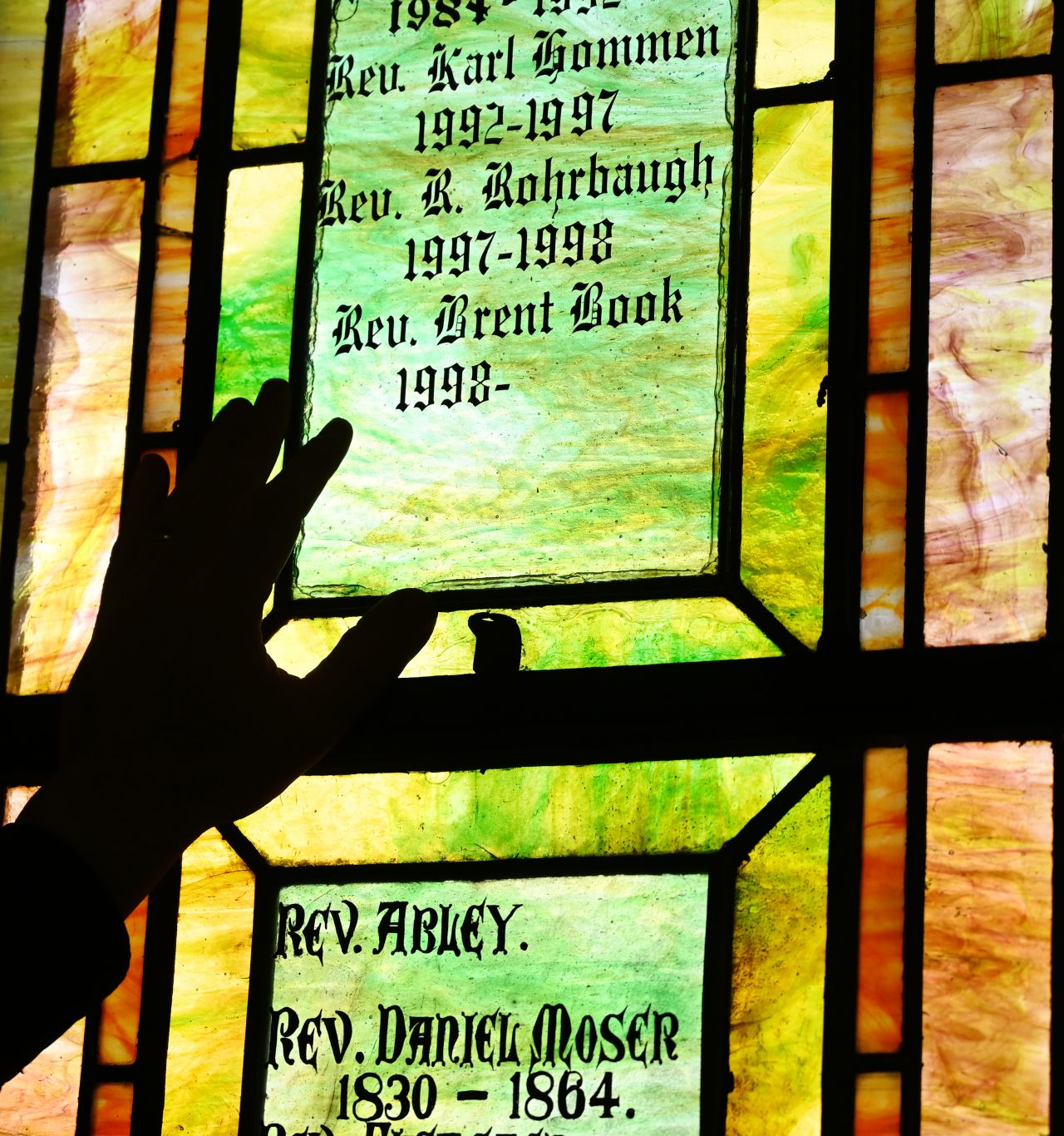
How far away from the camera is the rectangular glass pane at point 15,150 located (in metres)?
4.20

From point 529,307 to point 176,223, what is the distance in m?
0.65

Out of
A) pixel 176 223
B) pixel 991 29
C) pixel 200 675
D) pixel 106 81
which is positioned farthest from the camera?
pixel 106 81

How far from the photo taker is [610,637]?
364 cm

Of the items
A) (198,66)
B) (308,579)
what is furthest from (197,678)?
(198,66)

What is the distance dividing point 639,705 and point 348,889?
0.47 m

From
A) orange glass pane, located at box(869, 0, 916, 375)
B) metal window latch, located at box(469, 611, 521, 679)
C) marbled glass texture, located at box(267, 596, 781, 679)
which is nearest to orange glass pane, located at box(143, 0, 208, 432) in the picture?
marbled glass texture, located at box(267, 596, 781, 679)

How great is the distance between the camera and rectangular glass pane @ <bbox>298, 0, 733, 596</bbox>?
3.72 m

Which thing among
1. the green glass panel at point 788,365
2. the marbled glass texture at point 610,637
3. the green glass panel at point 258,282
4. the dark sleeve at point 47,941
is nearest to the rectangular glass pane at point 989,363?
the green glass panel at point 788,365

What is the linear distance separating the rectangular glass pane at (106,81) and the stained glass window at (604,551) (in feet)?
0.34

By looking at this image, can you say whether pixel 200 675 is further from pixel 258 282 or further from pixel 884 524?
pixel 258 282

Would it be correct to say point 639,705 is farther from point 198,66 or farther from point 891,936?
point 198,66

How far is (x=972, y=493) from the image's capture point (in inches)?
140

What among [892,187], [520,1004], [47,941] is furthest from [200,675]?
[892,187]

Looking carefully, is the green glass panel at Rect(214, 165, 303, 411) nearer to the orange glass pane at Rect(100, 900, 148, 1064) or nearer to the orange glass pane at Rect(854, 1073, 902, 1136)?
the orange glass pane at Rect(100, 900, 148, 1064)
